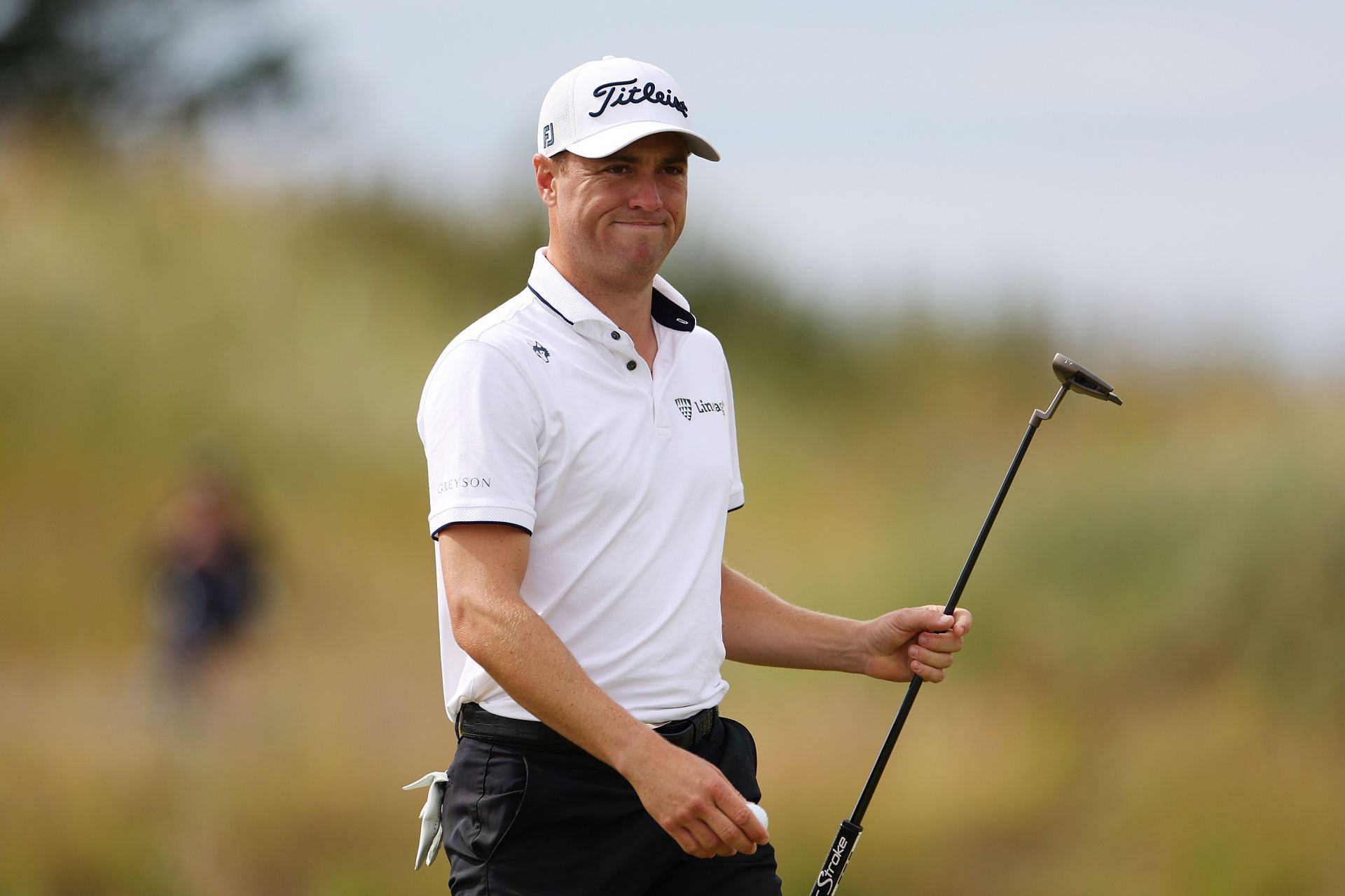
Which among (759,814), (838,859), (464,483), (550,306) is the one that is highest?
(550,306)

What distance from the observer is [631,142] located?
2.27m

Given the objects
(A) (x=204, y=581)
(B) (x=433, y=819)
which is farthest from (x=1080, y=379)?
(A) (x=204, y=581)

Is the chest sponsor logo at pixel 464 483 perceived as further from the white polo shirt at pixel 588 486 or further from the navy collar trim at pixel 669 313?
the navy collar trim at pixel 669 313

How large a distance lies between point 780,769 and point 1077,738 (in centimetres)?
167

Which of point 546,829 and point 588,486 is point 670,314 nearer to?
point 588,486

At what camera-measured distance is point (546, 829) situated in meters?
2.20

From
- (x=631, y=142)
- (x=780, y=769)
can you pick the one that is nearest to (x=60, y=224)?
(x=780, y=769)

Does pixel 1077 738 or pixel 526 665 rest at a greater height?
pixel 526 665

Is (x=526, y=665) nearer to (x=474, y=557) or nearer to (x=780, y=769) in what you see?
(x=474, y=557)

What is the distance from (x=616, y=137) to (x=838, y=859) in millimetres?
1206

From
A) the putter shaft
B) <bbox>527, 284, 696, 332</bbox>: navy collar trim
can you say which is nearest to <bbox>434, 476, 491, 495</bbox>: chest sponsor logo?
<bbox>527, 284, 696, 332</bbox>: navy collar trim

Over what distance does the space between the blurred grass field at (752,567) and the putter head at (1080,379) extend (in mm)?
5896

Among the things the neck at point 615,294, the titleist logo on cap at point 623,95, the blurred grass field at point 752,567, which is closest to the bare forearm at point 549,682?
the neck at point 615,294

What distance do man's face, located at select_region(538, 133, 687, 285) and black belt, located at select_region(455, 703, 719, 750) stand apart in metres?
0.67
